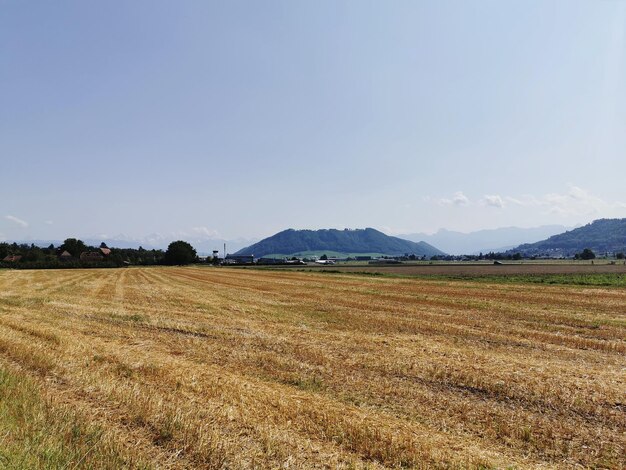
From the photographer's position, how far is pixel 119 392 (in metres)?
8.33

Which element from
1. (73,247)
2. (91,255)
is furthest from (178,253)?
(73,247)

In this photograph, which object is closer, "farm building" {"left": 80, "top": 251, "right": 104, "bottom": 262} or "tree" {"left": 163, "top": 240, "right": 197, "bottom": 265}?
"tree" {"left": 163, "top": 240, "right": 197, "bottom": 265}

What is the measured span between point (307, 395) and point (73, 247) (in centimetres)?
20303

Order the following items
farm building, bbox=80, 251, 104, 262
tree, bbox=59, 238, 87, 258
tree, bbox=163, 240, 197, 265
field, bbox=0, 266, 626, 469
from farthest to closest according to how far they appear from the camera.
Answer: tree, bbox=59, 238, 87, 258 → farm building, bbox=80, 251, 104, 262 → tree, bbox=163, 240, 197, 265 → field, bbox=0, 266, 626, 469

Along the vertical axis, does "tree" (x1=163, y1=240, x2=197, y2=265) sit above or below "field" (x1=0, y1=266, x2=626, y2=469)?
above

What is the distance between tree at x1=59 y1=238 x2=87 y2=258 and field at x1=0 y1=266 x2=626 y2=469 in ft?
612

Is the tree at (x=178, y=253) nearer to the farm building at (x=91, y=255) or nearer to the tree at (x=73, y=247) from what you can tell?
the farm building at (x=91, y=255)

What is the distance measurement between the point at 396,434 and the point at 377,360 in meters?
5.08

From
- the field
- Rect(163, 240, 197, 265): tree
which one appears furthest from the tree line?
the field

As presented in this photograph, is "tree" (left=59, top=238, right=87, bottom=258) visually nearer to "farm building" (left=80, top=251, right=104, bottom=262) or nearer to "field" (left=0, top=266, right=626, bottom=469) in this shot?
"farm building" (left=80, top=251, right=104, bottom=262)

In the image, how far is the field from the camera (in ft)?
20.1

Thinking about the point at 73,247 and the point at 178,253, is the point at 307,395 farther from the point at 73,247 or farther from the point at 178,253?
the point at 73,247

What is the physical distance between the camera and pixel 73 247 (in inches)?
7096

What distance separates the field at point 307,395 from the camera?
613cm
